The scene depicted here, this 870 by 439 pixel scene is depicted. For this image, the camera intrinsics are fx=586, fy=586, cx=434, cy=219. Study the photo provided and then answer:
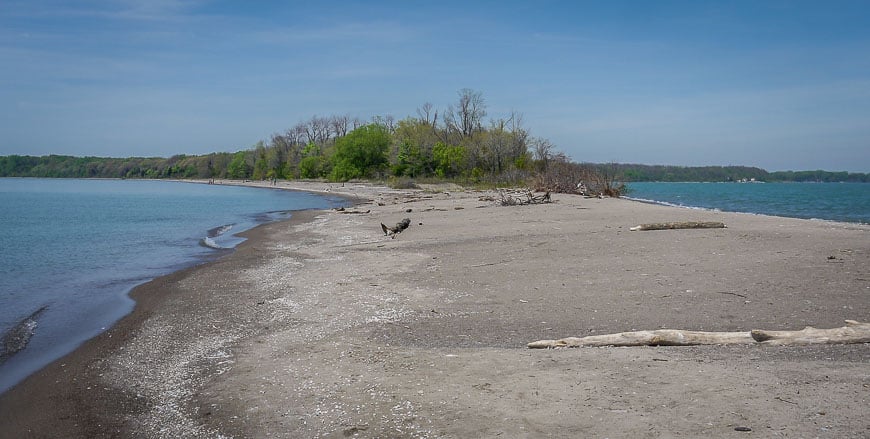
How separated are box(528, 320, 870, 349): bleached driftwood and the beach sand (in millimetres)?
129

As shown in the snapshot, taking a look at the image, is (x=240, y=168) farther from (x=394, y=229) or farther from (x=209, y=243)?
(x=394, y=229)

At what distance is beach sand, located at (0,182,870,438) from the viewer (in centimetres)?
455

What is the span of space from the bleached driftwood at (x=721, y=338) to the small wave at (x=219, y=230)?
69.7ft

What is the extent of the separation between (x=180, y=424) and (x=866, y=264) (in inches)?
398

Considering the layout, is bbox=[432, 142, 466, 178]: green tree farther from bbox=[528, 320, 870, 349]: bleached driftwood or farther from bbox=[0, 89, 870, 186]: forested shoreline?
bbox=[528, 320, 870, 349]: bleached driftwood

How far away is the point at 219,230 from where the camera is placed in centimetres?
2728

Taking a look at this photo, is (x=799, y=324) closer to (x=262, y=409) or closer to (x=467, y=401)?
(x=467, y=401)

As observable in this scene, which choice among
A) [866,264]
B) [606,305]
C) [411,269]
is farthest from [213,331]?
[866,264]

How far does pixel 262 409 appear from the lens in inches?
207

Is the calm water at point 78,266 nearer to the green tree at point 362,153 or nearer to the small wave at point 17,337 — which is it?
the small wave at point 17,337

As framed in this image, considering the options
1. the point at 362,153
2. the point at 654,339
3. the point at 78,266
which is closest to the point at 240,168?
the point at 362,153

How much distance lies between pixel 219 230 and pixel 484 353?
77.1ft

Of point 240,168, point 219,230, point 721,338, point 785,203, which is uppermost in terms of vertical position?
point 240,168

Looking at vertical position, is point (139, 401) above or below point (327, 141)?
below
